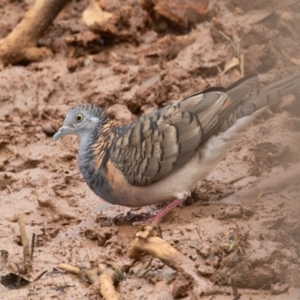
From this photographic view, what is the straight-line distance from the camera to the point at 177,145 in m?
5.97

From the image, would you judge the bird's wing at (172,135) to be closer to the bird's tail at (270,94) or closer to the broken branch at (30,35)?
the bird's tail at (270,94)

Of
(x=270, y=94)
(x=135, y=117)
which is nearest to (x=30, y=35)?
(x=135, y=117)

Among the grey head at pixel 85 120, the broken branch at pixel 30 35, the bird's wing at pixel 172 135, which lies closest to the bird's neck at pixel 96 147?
the grey head at pixel 85 120

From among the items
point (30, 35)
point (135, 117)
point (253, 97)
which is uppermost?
point (30, 35)

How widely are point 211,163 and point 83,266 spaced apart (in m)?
1.27

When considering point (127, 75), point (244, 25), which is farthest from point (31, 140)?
point (244, 25)

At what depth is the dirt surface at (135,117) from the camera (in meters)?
4.93

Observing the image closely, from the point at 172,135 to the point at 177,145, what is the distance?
0.27 ft

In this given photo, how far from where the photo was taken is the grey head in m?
6.54

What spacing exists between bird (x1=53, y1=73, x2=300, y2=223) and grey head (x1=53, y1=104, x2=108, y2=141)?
0.40 metres

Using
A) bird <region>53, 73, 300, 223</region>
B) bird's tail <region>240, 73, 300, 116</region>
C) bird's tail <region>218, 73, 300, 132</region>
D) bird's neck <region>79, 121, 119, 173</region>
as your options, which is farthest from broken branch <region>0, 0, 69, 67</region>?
bird's tail <region>240, 73, 300, 116</region>

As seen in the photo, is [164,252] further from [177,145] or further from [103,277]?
[177,145]

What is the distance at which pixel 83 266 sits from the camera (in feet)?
18.1

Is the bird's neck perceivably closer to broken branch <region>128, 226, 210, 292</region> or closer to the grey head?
the grey head
